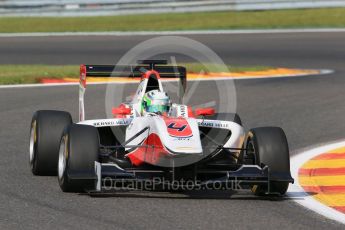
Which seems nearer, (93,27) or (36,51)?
(36,51)

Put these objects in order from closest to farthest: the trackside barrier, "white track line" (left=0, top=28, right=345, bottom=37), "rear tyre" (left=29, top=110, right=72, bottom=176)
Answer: "rear tyre" (left=29, top=110, right=72, bottom=176), "white track line" (left=0, top=28, right=345, bottom=37), the trackside barrier

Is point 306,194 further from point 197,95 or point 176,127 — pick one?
point 197,95

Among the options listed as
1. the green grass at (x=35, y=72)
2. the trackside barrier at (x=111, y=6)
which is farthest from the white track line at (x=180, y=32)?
the green grass at (x=35, y=72)

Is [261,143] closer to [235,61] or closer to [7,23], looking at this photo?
[235,61]

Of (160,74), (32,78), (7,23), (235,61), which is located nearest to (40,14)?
(7,23)

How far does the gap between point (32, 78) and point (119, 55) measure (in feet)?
19.0

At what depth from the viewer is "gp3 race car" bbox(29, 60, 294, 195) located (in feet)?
28.1

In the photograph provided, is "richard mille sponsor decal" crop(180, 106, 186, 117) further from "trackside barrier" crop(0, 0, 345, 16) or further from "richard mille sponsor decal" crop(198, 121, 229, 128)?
"trackside barrier" crop(0, 0, 345, 16)

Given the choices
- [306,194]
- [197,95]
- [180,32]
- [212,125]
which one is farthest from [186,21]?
[306,194]

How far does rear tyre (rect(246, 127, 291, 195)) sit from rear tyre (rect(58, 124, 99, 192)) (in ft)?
4.88

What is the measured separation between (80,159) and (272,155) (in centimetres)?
174

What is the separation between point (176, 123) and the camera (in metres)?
8.81

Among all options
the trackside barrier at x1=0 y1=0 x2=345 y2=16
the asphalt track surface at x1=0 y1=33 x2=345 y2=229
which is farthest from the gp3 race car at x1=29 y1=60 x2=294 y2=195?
the trackside barrier at x1=0 y1=0 x2=345 y2=16

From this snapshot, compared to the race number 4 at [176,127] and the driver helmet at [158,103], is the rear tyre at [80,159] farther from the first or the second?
the driver helmet at [158,103]
